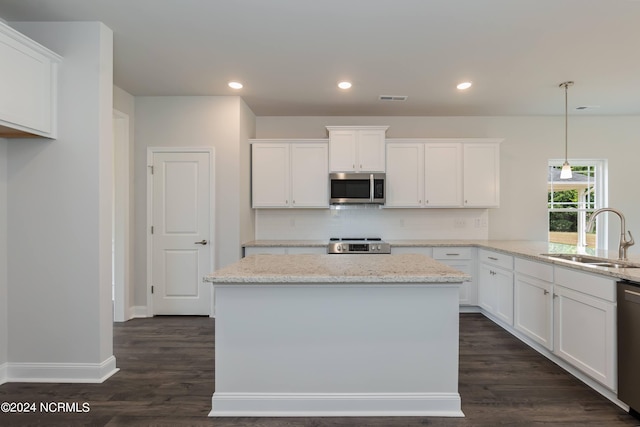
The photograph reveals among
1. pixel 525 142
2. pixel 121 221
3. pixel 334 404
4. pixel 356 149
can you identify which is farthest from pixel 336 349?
pixel 525 142

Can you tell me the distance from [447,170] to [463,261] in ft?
4.00

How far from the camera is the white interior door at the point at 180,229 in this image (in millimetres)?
4016

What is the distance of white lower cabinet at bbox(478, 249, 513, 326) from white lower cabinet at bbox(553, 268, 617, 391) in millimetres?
722

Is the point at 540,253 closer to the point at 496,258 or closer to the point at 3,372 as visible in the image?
the point at 496,258

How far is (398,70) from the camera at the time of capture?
326 cm

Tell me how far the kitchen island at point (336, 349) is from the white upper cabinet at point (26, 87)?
1.71 m

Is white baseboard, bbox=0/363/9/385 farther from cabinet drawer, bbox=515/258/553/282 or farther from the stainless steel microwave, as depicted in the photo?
cabinet drawer, bbox=515/258/553/282

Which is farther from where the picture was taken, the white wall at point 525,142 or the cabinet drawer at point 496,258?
the white wall at point 525,142

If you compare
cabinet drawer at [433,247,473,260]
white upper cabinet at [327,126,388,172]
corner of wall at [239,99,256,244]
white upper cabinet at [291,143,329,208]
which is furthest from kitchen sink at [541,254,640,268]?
corner of wall at [239,99,256,244]

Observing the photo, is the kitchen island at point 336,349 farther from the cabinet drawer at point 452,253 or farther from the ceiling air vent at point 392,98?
the ceiling air vent at point 392,98

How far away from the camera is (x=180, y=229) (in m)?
4.03

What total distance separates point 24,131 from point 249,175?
2.48 meters

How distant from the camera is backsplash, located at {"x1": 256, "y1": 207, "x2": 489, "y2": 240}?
4793 mm

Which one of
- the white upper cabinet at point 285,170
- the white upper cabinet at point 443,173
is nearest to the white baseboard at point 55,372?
the white upper cabinet at point 285,170
